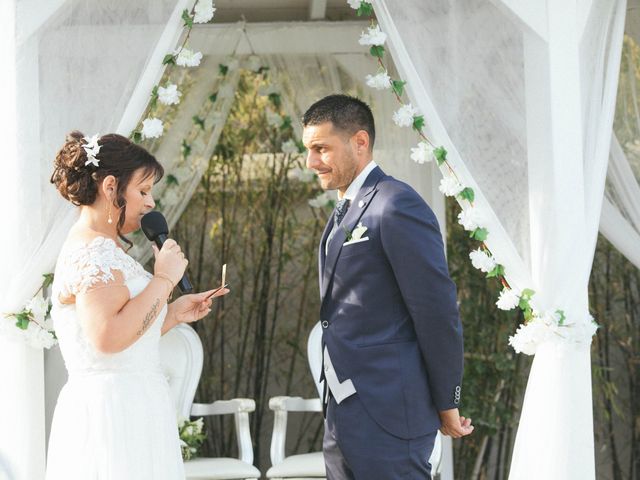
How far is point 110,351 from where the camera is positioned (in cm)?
283

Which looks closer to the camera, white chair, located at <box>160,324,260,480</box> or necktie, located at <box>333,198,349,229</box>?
necktie, located at <box>333,198,349,229</box>

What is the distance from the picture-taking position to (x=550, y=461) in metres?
3.91

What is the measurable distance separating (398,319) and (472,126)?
4.61 feet

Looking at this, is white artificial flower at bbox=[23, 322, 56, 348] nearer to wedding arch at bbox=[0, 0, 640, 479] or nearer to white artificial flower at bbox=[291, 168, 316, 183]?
wedding arch at bbox=[0, 0, 640, 479]

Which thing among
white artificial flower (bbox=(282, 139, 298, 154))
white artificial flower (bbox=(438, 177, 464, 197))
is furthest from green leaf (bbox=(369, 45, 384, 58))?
white artificial flower (bbox=(282, 139, 298, 154))

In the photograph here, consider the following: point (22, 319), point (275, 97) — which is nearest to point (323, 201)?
point (275, 97)

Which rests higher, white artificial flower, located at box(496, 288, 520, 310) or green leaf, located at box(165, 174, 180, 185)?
green leaf, located at box(165, 174, 180, 185)

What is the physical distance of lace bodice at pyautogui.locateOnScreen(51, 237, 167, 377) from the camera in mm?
2805

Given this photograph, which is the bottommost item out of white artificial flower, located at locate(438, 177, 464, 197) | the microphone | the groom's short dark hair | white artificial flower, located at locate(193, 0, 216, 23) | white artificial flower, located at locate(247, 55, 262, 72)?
Answer: the microphone

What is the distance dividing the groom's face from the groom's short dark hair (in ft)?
0.07

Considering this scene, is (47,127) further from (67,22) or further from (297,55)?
(297,55)

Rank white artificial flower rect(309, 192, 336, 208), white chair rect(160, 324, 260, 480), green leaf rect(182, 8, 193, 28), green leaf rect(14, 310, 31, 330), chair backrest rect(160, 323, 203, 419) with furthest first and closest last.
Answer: white artificial flower rect(309, 192, 336, 208) → chair backrest rect(160, 323, 203, 419) → white chair rect(160, 324, 260, 480) → green leaf rect(182, 8, 193, 28) → green leaf rect(14, 310, 31, 330)

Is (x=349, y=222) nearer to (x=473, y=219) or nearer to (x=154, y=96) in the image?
(x=473, y=219)

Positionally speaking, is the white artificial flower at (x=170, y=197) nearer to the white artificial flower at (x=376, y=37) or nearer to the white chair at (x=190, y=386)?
the white chair at (x=190, y=386)
